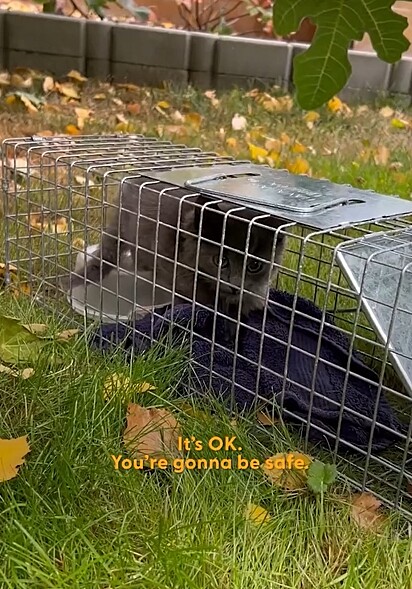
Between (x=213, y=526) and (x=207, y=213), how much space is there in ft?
2.08

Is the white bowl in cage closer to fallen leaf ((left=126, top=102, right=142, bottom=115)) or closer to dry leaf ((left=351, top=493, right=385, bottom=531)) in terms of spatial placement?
dry leaf ((left=351, top=493, right=385, bottom=531))

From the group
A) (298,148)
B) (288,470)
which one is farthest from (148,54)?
(288,470)

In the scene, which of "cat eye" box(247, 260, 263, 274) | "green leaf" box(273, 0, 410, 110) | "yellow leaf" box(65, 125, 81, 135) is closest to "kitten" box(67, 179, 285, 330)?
"cat eye" box(247, 260, 263, 274)

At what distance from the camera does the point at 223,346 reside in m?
1.42

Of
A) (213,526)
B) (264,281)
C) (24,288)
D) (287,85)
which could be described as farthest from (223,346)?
(287,85)

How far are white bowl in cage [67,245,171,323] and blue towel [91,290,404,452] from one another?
0.07 meters

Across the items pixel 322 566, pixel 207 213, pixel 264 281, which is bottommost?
pixel 322 566

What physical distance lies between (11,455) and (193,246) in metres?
0.64

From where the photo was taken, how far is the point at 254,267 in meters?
1.46

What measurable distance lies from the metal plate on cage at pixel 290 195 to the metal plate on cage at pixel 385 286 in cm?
6

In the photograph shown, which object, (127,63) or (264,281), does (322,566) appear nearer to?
(264,281)

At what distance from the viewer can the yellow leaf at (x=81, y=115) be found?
316 cm

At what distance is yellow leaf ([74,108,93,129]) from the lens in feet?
10.4

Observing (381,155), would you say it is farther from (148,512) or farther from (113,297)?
(148,512)
